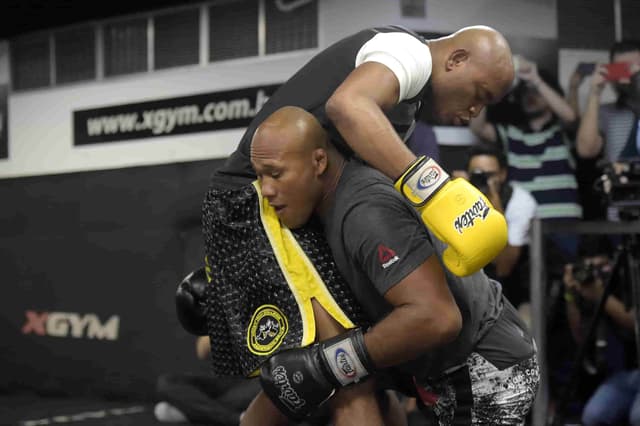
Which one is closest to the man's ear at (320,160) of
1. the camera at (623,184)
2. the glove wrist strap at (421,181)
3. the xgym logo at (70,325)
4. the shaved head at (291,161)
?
the shaved head at (291,161)

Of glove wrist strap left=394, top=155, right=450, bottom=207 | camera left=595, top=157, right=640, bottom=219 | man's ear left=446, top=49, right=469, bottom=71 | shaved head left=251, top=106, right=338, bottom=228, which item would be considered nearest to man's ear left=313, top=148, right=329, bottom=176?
shaved head left=251, top=106, right=338, bottom=228

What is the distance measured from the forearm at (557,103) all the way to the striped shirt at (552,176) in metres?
0.06

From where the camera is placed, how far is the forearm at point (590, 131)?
455cm

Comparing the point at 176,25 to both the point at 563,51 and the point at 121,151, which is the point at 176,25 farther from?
the point at 563,51

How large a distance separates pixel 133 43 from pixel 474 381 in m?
4.79

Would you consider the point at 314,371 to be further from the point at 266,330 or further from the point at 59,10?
the point at 59,10

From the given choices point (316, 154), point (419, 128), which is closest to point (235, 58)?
point (419, 128)

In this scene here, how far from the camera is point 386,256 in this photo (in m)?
1.81

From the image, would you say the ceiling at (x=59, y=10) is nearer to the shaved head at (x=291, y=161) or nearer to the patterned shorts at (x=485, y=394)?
the shaved head at (x=291, y=161)

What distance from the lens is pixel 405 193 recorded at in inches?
69.4

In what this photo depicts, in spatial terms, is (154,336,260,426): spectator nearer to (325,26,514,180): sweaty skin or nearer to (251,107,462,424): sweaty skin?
(251,107,462,424): sweaty skin

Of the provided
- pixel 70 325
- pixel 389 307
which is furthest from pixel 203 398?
pixel 389 307

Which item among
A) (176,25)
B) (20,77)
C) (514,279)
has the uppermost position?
(176,25)

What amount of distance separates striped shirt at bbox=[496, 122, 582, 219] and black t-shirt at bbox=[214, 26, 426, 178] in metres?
2.73
